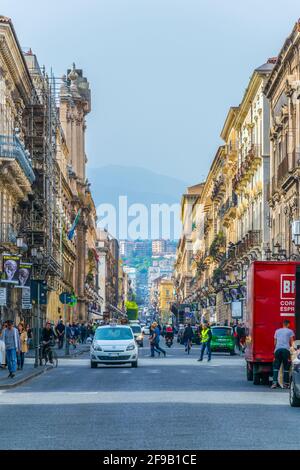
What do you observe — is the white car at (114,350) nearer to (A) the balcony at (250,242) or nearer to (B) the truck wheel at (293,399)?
(B) the truck wheel at (293,399)

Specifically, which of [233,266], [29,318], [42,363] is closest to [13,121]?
[29,318]

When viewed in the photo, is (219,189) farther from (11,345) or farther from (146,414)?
(146,414)

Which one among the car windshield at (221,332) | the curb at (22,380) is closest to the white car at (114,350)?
the curb at (22,380)

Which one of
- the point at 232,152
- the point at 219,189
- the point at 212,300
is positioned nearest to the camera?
the point at 232,152

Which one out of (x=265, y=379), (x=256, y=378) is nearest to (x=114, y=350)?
(x=265, y=379)

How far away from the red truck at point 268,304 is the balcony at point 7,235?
25.8m

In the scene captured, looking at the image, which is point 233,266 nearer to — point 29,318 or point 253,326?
point 29,318

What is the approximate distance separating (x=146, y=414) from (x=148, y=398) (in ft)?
15.0

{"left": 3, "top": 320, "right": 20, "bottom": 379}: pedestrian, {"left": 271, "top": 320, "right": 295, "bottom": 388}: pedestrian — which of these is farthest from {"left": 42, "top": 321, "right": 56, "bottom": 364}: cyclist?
{"left": 271, "top": 320, "right": 295, "bottom": 388}: pedestrian

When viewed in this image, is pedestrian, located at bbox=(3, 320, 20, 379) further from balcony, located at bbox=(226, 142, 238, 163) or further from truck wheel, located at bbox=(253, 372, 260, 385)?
balcony, located at bbox=(226, 142, 238, 163)

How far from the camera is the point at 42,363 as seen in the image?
46438mm

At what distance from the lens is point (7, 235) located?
190 feet

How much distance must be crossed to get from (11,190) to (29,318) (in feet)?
41.4

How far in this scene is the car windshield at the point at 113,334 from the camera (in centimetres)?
4438
